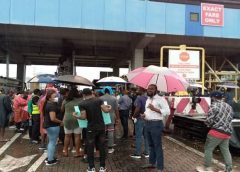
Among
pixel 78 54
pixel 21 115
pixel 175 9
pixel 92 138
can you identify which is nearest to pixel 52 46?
pixel 78 54

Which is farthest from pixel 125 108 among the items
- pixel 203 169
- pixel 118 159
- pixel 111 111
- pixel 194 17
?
pixel 194 17

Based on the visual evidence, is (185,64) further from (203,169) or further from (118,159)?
(203,169)

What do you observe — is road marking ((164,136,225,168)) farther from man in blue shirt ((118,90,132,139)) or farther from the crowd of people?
man in blue shirt ((118,90,132,139))

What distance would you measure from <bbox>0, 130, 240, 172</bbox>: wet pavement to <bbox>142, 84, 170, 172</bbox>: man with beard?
2.25 ft

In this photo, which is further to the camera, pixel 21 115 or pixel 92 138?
pixel 21 115

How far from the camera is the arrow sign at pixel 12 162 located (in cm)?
855

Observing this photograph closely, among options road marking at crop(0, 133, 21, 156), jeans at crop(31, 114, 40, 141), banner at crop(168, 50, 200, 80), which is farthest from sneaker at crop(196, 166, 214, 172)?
banner at crop(168, 50, 200, 80)

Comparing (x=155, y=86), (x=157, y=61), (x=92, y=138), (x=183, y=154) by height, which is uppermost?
(x=157, y=61)

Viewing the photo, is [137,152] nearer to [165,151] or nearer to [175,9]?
[165,151]

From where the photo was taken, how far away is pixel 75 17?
953 inches

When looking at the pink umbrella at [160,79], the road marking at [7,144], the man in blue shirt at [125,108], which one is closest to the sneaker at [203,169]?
the pink umbrella at [160,79]

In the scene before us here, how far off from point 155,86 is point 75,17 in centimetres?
1734

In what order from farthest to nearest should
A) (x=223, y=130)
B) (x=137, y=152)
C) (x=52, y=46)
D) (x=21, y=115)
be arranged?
(x=52, y=46), (x=21, y=115), (x=137, y=152), (x=223, y=130)

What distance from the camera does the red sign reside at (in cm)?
2634
